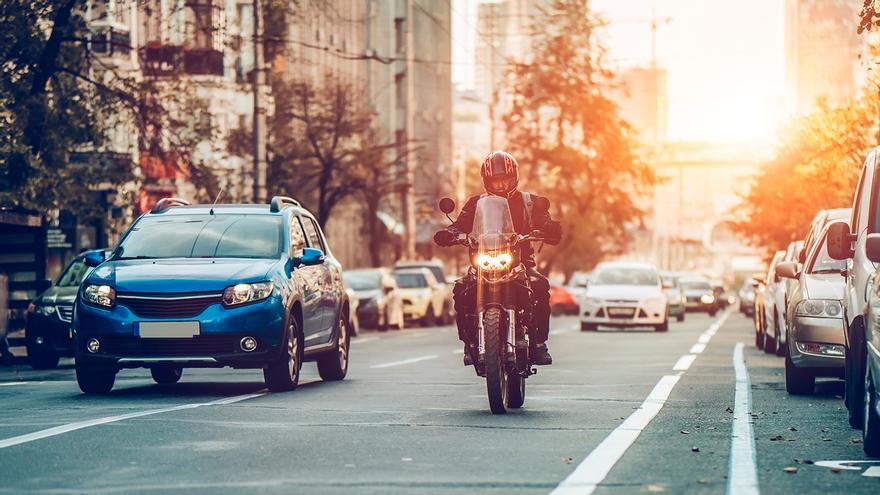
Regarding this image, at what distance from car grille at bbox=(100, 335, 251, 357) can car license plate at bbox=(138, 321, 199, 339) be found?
0.11ft

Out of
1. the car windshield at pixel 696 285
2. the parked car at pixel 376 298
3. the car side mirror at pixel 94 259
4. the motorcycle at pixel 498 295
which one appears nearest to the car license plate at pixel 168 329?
the car side mirror at pixel 94 259

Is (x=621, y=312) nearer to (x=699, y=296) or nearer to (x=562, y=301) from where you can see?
(x=562, y=301)

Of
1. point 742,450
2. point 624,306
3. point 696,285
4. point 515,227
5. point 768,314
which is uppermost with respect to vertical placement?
point 515,227

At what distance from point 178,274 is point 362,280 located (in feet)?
89.0

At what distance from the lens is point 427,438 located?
36.7ft

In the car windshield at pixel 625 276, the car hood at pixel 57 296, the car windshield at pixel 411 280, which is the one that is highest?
the car hood at pixel 57 296

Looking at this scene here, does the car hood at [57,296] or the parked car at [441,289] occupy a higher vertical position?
the car hood at [57,296]

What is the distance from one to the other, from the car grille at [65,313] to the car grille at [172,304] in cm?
776

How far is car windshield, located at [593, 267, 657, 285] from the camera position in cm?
4128

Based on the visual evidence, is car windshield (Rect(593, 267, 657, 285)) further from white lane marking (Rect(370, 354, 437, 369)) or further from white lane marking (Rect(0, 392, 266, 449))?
white lane marking (Rect(0, 392, 266, 449))

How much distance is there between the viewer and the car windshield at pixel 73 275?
24.0 metres

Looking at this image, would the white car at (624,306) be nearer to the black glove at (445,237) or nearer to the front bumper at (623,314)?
the front bumper at (623,314)

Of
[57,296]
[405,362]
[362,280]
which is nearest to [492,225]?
[405,362]

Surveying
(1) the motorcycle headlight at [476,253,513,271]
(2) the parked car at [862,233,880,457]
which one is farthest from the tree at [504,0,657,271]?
(2) the parked car at [862,233,880,457]
